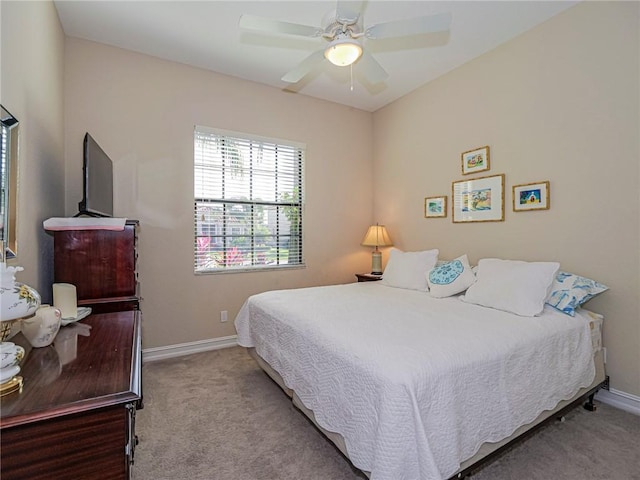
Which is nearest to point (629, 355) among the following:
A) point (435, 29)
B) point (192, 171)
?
point (435, 29)

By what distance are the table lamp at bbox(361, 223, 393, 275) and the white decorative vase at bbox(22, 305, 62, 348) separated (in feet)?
11.2

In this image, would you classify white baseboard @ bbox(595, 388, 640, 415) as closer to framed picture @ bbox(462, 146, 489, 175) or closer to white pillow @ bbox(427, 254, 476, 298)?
white pillow @ bbox(427, 254, 476, 298)

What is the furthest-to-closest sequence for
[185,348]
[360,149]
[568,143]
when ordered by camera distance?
[360,149]
[185,348]
[568,143]

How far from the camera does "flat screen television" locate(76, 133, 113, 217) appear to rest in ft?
6.69

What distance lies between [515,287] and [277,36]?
286cm

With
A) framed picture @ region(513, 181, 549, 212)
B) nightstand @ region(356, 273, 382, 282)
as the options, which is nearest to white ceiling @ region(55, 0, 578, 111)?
framed picture @ region(513, 181, 549, 212)

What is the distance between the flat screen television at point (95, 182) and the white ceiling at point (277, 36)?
114cm

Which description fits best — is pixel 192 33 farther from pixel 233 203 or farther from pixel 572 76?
pixel 572 76

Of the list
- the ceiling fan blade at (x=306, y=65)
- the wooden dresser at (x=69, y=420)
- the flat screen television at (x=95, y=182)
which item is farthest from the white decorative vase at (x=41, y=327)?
the ceiling fan blade at (x=306, y=65)

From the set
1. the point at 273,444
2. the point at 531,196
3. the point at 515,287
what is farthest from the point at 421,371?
the point at 531,196

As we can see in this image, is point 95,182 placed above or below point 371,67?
below

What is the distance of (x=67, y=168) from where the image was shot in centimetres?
286

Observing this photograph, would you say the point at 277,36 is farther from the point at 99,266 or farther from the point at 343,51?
the point at 99,266

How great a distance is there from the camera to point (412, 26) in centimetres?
194
